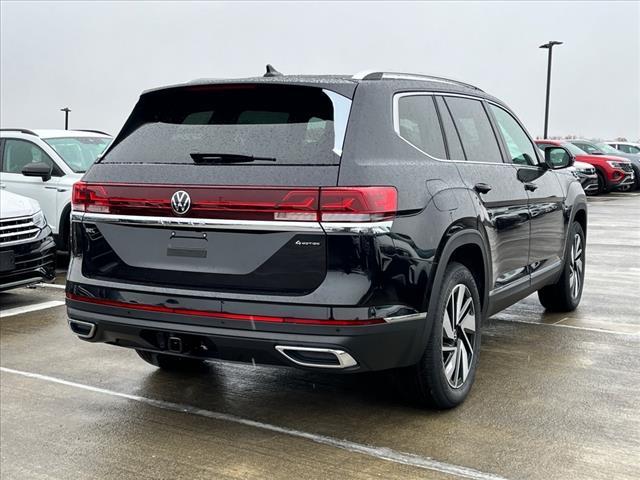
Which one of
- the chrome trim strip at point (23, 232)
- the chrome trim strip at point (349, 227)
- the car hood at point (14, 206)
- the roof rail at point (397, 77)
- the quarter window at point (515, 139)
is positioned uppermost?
the roof rail at point (397, 77)

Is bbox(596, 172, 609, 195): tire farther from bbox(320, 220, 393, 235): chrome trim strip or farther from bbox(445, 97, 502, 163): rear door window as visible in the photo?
bbox(320, 220, 393, 235): chrome trim strip

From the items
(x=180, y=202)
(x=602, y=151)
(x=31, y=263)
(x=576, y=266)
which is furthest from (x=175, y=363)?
(x=602, y=151)

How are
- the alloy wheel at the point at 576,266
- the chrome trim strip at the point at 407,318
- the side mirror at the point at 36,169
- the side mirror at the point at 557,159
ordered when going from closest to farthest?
1. the chrome trim strip at the point at 407,318
2. the side mirror at the point at 557,159
3. the alloy wheel at the point at 576,266
4. the side mirror at the point at 36,169

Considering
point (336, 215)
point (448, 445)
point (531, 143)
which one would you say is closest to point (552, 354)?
point (531, 143)

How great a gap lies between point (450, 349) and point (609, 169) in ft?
71.9

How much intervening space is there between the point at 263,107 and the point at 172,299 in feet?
3.36

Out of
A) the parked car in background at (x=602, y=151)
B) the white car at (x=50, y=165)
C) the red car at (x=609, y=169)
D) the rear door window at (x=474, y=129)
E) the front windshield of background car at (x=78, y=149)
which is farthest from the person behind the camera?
the parked car in background at (x=602, y=151)

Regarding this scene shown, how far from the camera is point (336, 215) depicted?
11.8ft

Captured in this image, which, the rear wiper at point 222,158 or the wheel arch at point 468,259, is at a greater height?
the rear wiper at point 222,158

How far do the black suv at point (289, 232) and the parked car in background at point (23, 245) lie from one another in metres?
3.28

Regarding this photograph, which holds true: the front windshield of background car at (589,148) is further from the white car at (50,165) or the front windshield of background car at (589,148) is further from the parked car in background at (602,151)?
the white car at (50,165)

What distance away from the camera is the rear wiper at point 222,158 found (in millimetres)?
3787

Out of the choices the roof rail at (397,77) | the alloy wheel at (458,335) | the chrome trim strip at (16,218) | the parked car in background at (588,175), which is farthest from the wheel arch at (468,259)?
the parked car in background at (588,175)

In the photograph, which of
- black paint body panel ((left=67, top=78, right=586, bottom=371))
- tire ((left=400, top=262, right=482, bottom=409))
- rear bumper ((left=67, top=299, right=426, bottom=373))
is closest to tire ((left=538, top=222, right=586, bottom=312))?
tire ((left=400, top=262, right=482, bottom=409))
